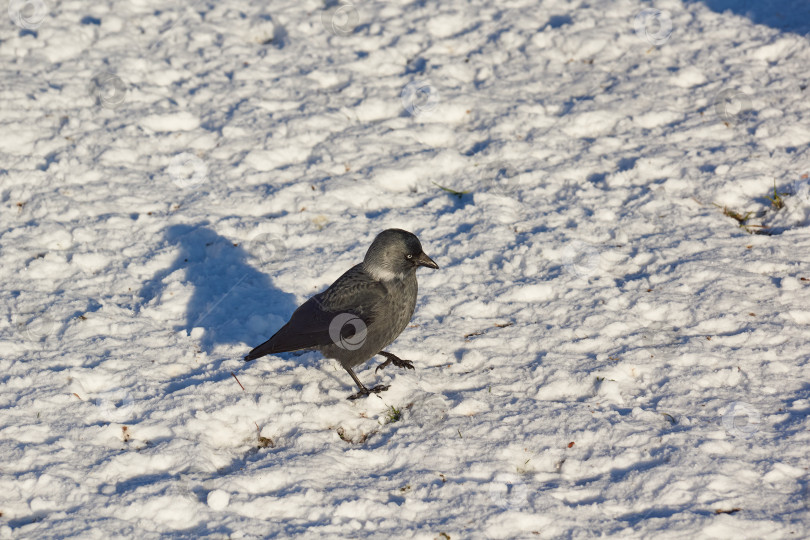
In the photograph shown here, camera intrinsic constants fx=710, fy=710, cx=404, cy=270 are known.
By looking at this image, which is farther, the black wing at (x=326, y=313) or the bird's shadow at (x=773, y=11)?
the bird's shadow at (x=773, y=11)

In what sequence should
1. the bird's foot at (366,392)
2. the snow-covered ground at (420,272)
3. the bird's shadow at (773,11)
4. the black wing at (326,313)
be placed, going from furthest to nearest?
the bird's shadow at (773,11) < the bird's foot at (366,392) < the black wing at (326,313) < the snow-covered ground at (420,272)

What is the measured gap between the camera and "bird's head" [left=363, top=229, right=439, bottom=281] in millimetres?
4309

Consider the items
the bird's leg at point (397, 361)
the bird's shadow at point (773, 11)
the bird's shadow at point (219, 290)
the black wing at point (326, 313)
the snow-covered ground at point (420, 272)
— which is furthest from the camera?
the bird's shadow at point (773, 11)

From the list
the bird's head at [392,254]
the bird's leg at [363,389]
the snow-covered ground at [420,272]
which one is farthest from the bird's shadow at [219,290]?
the bird's head at [392,254]

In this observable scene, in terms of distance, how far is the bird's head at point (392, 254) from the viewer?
4.31 m

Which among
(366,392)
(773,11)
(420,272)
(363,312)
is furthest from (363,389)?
(773,11)

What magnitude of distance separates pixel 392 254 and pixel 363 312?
0.40m

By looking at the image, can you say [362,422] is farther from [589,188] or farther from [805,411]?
[589,188]

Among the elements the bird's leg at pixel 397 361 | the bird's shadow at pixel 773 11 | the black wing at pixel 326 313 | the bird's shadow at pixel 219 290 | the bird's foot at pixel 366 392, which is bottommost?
the bird's foot at pixel 366 392

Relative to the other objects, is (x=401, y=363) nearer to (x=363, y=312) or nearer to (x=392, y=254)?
(x=363, y=312)

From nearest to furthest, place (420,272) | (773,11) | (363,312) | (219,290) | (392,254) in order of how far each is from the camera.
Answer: (363,312)
(392,254)
(219,290)
(420,272)
(773,11)

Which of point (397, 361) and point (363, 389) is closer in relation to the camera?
point (363, 389)

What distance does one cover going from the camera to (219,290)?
511 cm

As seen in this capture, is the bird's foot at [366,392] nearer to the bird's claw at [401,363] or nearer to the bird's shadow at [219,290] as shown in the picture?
the bird's claw at [401,363]
